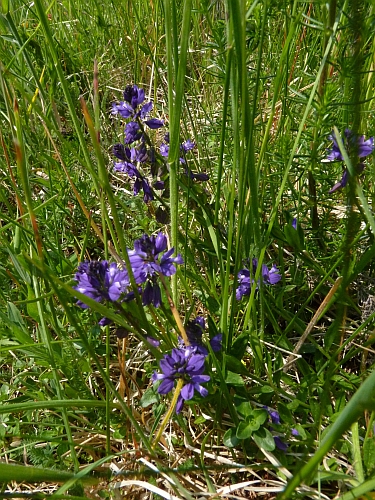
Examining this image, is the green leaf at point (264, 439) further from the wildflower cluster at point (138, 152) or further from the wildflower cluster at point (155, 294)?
the wildflower cluster at point (138, 152)

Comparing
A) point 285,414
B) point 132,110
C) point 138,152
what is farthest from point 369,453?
point 132,110

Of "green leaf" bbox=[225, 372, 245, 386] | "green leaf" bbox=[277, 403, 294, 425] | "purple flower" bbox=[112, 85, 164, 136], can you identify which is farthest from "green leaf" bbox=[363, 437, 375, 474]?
"purple flower" bbox=[112, 85, 164, 136]

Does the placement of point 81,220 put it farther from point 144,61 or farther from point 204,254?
point 144,61

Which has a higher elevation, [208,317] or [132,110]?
[132,110]

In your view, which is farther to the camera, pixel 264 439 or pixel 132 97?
pixel 132 97

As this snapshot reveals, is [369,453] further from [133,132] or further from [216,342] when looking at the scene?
[133,132]

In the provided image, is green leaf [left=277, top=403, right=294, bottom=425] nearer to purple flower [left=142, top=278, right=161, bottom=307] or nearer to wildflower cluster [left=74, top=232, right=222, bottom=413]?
wildflower cluster [left=74, top=232, right=222, bottom=413]

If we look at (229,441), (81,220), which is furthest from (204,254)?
(229,441)
